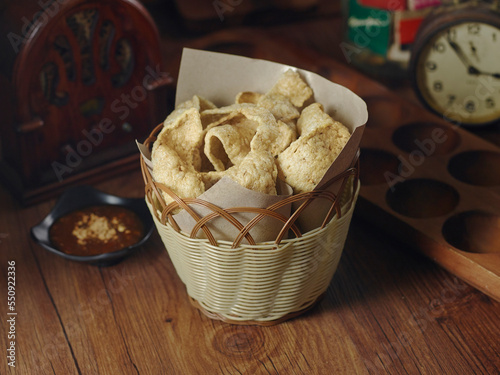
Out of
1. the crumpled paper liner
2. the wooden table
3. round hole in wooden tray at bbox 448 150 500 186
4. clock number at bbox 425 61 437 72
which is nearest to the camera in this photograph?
the crumpled paper liner

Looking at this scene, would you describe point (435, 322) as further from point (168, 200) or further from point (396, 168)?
point (168, 200)

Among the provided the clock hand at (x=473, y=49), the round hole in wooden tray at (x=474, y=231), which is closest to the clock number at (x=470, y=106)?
the clock hand at (x=473, y=49)

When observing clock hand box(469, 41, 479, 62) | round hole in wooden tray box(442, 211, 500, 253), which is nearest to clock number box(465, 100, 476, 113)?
clock hand box(469, 41, 479, 62)

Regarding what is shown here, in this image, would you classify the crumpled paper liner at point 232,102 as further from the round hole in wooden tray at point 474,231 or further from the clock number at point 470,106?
the clock number at point 470,106

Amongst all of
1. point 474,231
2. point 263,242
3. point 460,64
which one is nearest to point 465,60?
point 460,64

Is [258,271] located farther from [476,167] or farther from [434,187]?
[476,167]

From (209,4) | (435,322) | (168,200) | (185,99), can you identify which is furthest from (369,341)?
(209,4)

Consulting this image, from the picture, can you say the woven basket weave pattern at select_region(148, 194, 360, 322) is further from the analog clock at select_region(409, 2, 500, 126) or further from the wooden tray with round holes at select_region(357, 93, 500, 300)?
the analog clock at select_region(409, 2, 500, 126)
